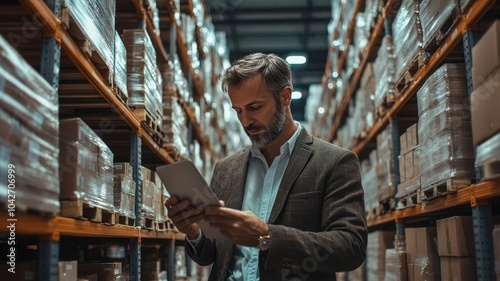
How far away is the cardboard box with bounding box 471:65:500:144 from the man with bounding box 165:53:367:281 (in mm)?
730

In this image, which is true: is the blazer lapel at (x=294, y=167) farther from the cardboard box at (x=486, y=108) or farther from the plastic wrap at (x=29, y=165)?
the plastic wrap at (x=29, y=165)

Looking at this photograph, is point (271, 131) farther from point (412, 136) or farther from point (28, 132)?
point (412, 136)

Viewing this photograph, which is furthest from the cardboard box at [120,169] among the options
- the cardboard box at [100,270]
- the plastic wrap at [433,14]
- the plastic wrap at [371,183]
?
the plastic wrap at [371,183]

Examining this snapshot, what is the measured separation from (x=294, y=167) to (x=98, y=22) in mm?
1602

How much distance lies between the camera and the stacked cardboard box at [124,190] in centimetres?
409

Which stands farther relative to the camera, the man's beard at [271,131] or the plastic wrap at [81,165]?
the man's beard at [271,131]

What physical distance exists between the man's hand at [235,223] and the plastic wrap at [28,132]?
29.1 inches

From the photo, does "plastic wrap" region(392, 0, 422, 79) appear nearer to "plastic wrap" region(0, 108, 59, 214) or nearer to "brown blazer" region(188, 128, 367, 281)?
"brown blazer" region(188, 128, 367, 281)

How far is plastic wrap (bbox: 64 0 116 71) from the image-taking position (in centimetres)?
319

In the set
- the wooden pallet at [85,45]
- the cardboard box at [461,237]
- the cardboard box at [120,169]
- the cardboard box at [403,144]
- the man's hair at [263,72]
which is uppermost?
the wooden pallet at [85,45]

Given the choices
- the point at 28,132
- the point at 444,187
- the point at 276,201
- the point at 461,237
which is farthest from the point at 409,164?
the point at 28,132

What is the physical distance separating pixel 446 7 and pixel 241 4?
35.8ft

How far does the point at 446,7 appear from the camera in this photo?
3807 mm

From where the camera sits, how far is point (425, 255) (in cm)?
444
